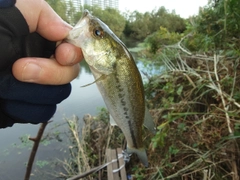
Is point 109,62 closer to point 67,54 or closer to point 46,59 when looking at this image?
point 67,54

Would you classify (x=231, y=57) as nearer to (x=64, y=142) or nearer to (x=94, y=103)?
(x=64, y=142)

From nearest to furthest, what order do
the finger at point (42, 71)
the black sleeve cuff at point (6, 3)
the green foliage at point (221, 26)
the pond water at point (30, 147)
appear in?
the black sleeve cuff at point (6, 3), the finger at point (42, 71), the green foliage at point (221, 26), the pond water at point (30, 147)

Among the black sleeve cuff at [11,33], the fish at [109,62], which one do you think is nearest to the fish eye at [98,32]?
the fish at [109,62]

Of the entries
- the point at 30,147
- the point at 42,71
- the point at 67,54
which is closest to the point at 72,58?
the point at 67,54

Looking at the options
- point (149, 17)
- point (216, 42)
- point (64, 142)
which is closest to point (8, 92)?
point (216, 42)

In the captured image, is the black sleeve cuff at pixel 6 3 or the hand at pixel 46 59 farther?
the hand at pixel 46 59

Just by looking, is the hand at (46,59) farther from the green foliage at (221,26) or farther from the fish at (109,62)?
the green foliage at (221,26)

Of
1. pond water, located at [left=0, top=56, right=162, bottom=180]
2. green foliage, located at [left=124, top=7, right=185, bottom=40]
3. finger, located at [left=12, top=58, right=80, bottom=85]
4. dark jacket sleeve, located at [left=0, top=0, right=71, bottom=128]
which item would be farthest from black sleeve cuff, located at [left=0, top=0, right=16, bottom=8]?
green foliage, located at [left=124, top=7, right=185, bottom=40]

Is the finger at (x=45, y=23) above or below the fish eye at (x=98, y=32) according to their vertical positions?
above
